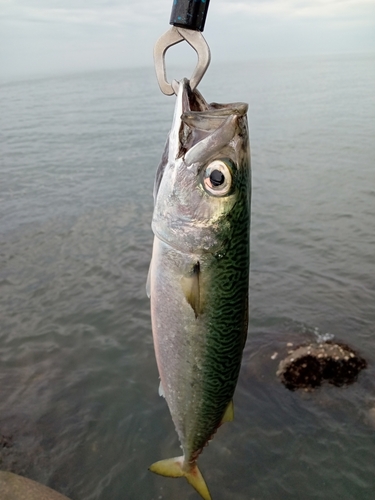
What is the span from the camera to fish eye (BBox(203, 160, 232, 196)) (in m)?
2.30

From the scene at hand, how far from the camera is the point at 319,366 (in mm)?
6414

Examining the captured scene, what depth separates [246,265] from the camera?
8.48 feet

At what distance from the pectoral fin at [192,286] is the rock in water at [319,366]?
4337 mm

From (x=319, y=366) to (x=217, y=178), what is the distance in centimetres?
488

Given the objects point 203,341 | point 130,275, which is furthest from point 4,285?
point 203,341

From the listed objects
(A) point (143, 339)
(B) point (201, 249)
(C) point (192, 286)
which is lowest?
(A) point (143, 339)

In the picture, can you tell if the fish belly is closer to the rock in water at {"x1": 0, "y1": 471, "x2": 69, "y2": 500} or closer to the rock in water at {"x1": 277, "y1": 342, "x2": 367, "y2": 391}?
the rock in water at {"x1": 0, "y1": 471, "x2": 69, "y2": 500}

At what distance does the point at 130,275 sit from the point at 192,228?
7.59 m

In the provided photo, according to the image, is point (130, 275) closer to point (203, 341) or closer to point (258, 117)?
point (203, 341)

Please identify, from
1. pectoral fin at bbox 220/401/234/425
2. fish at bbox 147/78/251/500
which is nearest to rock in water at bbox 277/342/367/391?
pectoral fin at bbox 220/401/234/425

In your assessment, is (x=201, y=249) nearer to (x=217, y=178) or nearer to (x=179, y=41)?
(x=217, y=178)

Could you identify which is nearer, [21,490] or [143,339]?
[21,490]

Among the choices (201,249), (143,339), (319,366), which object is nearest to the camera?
(201,249)

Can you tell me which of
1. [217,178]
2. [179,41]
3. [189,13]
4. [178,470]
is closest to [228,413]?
[178,470]
